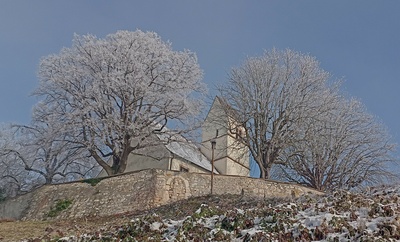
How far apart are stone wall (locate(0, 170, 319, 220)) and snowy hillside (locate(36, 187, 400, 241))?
9062 millimetres

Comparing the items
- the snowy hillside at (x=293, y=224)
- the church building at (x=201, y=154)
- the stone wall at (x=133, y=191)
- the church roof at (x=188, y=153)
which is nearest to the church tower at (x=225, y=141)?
the church building at (x=201, y=154)

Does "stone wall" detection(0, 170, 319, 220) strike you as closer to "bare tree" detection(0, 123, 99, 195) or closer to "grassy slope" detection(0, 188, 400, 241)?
"bare tree" detection(0, 123, 99, 195)

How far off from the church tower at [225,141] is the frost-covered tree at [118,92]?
294cm

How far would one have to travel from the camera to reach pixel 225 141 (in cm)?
3925

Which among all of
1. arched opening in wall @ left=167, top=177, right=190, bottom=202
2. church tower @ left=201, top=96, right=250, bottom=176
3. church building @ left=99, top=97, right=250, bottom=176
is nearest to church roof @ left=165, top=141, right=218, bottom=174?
church building @ left=99, top=97, right=250, bottom=176

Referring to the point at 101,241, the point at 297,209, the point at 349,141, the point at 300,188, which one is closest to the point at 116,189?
the point at 300,188

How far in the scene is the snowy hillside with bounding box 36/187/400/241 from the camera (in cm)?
976

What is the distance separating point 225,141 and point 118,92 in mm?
14104

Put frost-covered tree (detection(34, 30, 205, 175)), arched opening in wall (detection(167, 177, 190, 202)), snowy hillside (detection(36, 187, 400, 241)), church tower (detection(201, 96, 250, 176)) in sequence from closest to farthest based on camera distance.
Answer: snowy hillside (detection(36, 187, 400, 241)), arched opening in wall (detection(167, 177, 190, 202)), frost-covered tree (detection(34, 30, 205, 175)), church tower (detection(201, 96, 250, 176))

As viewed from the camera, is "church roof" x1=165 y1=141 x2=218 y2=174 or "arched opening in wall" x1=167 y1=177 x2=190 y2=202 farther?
"church roof" x1=165 y1=141 x2=218 y2=174

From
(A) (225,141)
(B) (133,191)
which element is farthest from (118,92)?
(A) (225,141)

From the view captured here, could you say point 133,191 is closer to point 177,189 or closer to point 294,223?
point 177,189

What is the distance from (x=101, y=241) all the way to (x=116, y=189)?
10694 millimetres

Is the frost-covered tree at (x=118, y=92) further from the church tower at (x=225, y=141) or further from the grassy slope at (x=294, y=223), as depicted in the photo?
the grassy slope at (x=294, y=223)
